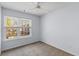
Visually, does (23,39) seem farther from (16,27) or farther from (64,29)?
(64,29)

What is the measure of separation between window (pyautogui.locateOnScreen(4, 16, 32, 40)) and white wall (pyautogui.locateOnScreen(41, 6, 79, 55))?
139 cm

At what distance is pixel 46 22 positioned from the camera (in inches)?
180

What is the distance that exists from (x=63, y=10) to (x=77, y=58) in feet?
9.13

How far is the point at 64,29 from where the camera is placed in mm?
3133

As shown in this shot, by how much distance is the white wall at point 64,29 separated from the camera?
104 inches

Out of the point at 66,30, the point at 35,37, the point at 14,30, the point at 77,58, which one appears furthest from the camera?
the point at 35,37

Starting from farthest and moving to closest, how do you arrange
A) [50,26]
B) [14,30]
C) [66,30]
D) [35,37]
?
[35,37]
[50,26]
[14,30]
[66,30]

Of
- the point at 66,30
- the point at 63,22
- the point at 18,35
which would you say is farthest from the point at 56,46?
the point at 18,35

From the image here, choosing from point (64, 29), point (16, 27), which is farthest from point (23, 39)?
point (64, 29)

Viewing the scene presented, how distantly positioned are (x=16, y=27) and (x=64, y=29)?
104 inches

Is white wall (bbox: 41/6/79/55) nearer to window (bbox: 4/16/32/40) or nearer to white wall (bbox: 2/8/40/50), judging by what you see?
white wall (bbox: 2/8/40/50)

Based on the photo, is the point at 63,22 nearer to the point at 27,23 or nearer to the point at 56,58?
the point at 27,23

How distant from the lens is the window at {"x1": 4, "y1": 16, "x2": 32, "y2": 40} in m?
3.37

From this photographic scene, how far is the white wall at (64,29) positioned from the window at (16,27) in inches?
54.6
